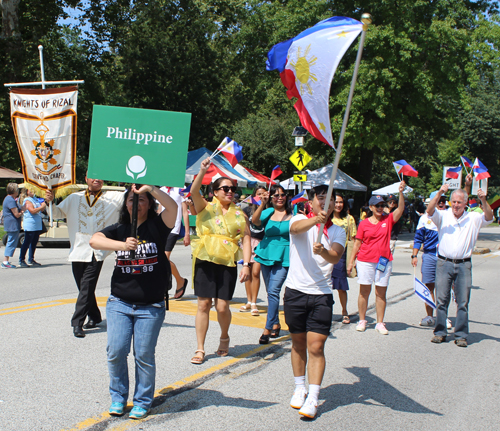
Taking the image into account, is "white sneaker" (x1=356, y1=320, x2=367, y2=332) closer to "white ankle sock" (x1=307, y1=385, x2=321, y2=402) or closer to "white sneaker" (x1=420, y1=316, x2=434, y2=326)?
"white sneaker" (x1=420, y1=316, x2=434, y2=326)

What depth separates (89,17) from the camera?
3017 cm

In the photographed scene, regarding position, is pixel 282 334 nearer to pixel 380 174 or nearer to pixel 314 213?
pixel 314 213

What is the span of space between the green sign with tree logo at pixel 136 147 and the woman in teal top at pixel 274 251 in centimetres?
271

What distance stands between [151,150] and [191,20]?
1118 inches

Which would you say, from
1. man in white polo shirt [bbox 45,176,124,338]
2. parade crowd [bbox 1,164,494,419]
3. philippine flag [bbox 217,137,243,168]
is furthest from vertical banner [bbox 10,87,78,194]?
philippine flag [bbox 217,137,243,168]

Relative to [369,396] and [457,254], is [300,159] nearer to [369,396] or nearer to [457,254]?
[457,254]

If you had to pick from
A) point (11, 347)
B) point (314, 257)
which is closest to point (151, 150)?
point (314, 257)

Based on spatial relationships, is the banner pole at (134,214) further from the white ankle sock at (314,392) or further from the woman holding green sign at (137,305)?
the white ankle sock at (314,392)

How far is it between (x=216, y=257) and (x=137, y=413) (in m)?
1.94

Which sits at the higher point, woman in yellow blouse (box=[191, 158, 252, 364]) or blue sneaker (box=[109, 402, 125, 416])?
woman in yellow blouse (box=[191, 158, 252, 364])

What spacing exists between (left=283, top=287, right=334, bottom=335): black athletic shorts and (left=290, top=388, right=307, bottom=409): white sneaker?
472 millimetres

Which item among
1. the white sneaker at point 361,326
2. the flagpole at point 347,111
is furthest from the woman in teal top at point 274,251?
the flagpole at point 347,111

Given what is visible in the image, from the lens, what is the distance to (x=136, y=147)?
13.2ft

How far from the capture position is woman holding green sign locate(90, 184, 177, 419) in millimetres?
3982
